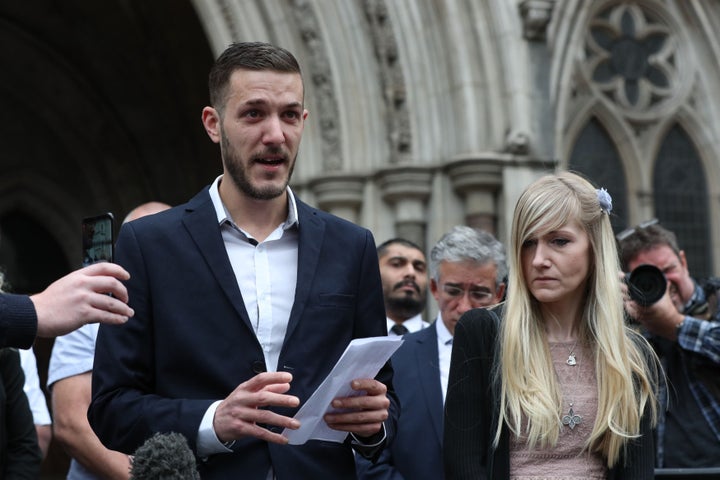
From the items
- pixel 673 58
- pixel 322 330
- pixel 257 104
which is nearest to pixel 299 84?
pixel 257 104

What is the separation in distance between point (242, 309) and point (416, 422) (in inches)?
64.2

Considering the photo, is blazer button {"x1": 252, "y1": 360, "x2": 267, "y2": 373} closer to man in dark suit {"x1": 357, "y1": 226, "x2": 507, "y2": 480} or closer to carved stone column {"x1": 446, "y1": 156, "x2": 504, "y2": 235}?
man in dark suit {"x1": 357, "y1": 226, "x2": 507, "y2": 480}

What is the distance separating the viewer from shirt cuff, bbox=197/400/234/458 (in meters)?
2.64

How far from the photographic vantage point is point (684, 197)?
10375 millimetres

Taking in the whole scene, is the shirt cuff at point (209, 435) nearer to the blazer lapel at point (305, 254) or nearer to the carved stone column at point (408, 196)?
the blazer lapel at point (305, 254)

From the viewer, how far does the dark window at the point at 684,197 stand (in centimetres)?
1032

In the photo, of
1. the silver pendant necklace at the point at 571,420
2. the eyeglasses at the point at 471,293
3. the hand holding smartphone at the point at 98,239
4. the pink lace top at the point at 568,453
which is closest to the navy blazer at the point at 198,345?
the hand holding smartphone at the point at 98,239

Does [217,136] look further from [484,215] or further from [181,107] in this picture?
[181,107]

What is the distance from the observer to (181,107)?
39.7 ft

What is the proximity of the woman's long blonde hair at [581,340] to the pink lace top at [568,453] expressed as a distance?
0.08ft

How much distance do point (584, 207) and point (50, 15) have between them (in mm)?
10140

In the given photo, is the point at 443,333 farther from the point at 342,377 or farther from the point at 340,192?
the point at 340,192

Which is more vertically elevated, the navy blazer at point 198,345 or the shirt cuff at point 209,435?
the navy blazer at point 198,345

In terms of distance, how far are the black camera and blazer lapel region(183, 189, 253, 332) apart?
72.2 inches
